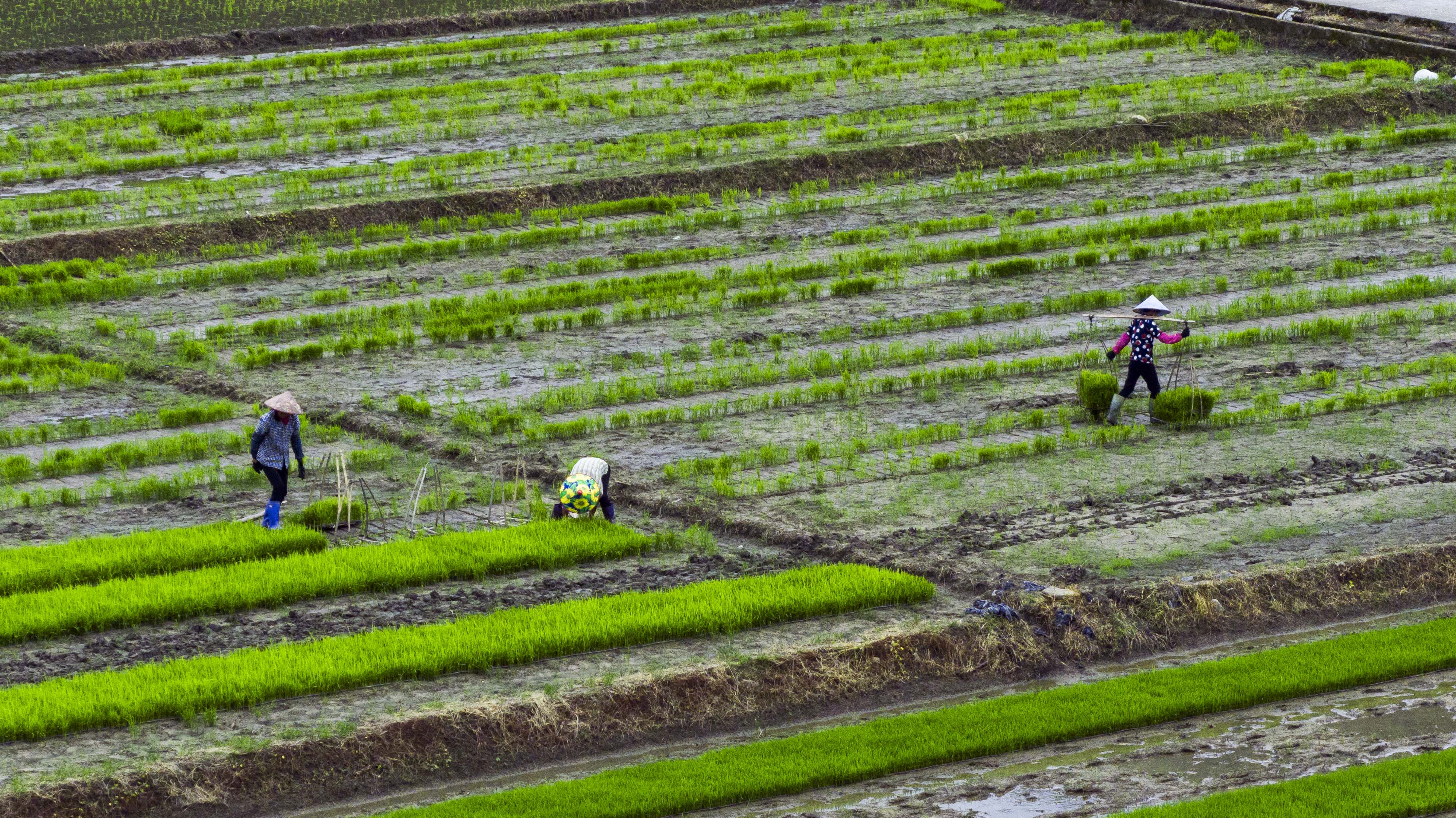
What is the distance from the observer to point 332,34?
81.8 feet

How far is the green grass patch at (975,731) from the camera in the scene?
23.6 feet

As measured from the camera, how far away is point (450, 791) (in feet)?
24.5

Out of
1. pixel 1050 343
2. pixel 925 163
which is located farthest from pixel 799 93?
pixel 1050 343

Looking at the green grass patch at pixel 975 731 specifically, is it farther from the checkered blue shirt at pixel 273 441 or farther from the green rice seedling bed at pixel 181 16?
the green rice seedling bed at pixel 181 16

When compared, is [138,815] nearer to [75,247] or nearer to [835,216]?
[75,247]

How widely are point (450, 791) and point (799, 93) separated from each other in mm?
14788

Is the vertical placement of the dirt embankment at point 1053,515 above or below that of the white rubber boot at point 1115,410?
below

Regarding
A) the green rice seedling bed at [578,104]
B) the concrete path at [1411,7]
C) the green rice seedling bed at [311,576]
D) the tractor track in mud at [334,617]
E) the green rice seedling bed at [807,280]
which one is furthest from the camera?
the concrete path at [1411,7]

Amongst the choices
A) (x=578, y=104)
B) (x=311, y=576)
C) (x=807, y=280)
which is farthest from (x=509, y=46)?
(x=311, y=576)

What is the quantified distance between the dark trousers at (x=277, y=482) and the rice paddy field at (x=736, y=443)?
177mm

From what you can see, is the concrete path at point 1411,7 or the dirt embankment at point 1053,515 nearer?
the dirt embankment at point 1053,515

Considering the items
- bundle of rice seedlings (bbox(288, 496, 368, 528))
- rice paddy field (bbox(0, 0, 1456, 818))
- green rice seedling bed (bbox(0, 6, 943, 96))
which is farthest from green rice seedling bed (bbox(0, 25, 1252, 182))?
bundle of rice seedlings (bbox(288, 496, 368, 528))

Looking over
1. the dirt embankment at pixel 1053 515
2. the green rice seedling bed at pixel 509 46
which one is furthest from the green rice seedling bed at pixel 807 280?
the green rice seedling bed at pixel 509 46

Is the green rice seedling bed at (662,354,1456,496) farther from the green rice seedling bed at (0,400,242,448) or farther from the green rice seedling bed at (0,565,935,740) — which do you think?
the green rice seedling bed at (0,400,242,448)
